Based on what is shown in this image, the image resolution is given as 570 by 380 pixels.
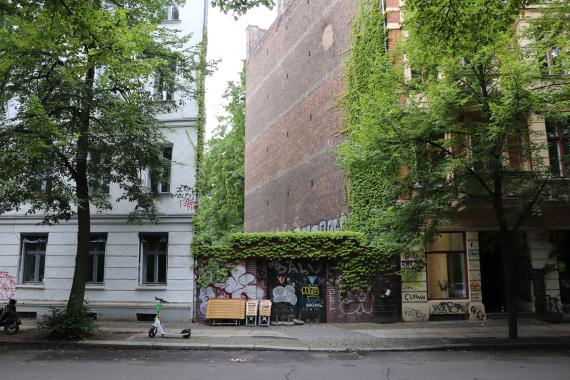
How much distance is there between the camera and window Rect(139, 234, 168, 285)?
58.3ft

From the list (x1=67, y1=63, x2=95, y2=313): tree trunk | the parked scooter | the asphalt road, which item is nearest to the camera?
the asphalt road

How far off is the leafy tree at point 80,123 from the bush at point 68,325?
0.29 meters

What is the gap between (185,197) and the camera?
17922mm

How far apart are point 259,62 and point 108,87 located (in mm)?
22599

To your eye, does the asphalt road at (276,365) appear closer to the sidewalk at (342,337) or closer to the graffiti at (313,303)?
the sidewalk at (342,337)

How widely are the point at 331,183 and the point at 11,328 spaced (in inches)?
542

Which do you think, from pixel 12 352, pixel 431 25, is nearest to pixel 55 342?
pixel 12 352

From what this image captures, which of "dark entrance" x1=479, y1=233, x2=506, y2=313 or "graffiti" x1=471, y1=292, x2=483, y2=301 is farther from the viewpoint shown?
"dark entrance" x1=479, y1=233, x2=506, y2=313

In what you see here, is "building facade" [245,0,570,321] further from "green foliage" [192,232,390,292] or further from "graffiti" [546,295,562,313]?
"green foliage" [192,232,390,292]

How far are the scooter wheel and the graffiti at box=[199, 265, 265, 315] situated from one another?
5.81 m

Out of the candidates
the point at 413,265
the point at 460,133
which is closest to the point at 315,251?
the point at 413,265

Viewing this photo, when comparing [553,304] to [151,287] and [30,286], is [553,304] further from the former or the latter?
[30,286]

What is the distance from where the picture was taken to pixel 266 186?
32062 mm

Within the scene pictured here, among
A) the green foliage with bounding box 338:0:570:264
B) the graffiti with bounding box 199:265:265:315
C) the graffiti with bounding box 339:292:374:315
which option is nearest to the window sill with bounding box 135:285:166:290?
the graffiti with bounding box 199:265:265:315
